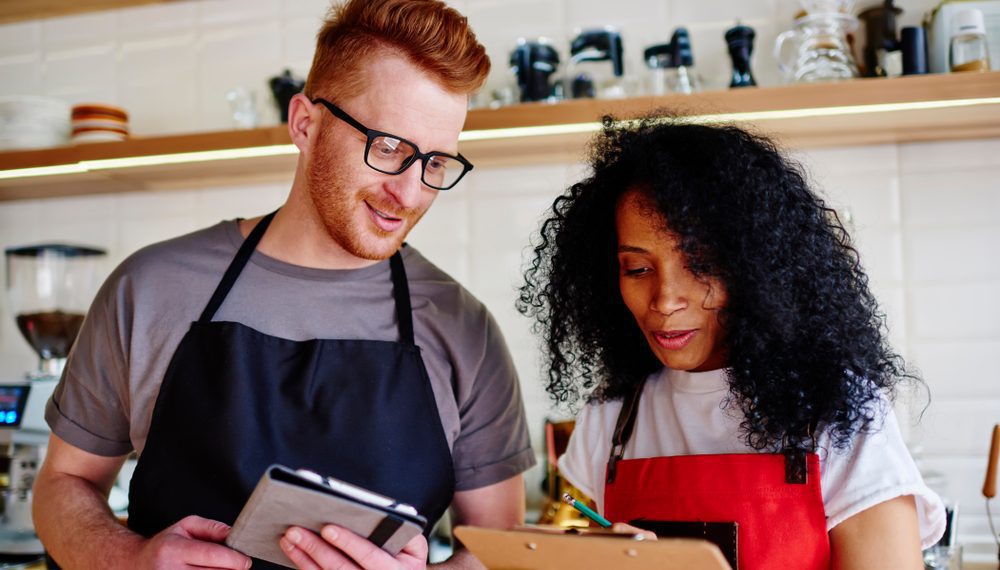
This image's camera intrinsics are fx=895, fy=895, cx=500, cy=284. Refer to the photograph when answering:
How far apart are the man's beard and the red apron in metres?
0.54

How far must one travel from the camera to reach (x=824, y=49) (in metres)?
2.07

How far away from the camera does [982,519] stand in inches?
83.1

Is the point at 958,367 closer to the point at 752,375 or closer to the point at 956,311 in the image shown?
the point at 956,311

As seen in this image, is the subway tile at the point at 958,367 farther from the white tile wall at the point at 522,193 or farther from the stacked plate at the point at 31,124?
the stacked plate at the point at 31,124

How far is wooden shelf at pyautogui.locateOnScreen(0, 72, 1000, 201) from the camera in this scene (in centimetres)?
189

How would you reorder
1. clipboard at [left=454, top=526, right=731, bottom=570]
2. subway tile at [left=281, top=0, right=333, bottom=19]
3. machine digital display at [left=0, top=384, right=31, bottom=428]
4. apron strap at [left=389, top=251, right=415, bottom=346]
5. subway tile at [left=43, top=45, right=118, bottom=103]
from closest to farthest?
clipboard at [left=454, top=526, right=731, bottom=570] → apron strap at [left=389, top=251, right=415, bottom=346] → machine digital display at [left=0, top=384, right=31, bottom=428] → subway tile at [left=281, top=0, right=333, bottom=19] → subway tile at [left=43, top=45, right=118, bottom=103]

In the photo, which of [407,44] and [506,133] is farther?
[506,133]

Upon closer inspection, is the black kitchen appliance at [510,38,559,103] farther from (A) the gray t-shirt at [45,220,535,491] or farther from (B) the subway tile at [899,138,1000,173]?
(B) the subway tile at [899,138,1000,173]

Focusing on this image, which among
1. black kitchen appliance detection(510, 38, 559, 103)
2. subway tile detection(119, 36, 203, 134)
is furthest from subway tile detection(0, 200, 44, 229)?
black kitchen appliance detection(510, 38, 559, 103)

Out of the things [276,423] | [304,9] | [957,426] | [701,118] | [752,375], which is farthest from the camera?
[304,9]

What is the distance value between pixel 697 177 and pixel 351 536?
2.36 ft

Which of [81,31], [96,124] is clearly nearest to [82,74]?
[81,31]

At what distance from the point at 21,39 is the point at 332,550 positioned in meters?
2.34

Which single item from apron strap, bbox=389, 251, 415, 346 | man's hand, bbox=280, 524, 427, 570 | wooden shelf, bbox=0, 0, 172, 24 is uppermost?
wooden shelf, bbox=0, 0, 172, 24
